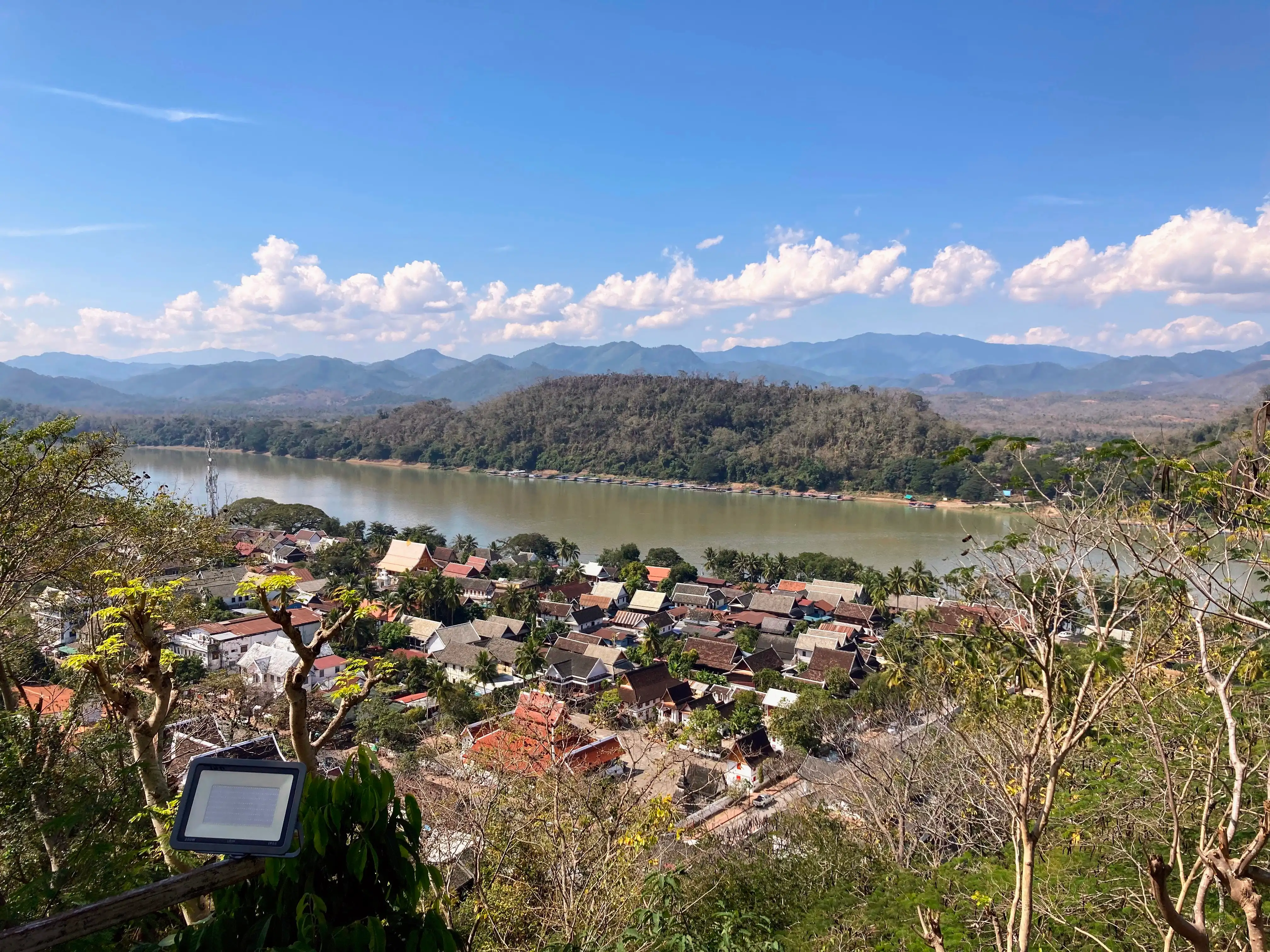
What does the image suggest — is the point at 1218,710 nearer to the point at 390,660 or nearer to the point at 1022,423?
the point at 390,660

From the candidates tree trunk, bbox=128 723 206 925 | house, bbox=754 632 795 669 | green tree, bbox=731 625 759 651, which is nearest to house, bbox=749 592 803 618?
house, bbox=754 632 795 669

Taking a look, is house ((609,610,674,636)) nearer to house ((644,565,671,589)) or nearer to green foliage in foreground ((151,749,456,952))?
house ((644,565,671,589))

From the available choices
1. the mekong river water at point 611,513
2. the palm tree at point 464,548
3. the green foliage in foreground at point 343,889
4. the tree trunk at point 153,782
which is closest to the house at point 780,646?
the mekong river water at point 611,513

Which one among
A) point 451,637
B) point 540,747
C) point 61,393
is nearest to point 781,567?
point 451,637

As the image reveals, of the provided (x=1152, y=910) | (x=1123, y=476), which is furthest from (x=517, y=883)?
(x=1123, y=476)

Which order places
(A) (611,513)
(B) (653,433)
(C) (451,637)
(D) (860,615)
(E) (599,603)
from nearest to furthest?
(C) (451,637), (D) (860,615), (E) (599,603), (A) (611,513), (B) (653,433)

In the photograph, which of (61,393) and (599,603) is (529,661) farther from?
(61,393)
